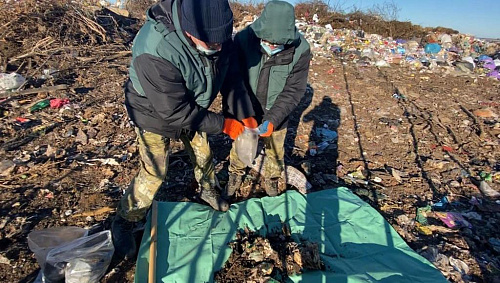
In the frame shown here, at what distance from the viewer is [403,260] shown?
2.33 m

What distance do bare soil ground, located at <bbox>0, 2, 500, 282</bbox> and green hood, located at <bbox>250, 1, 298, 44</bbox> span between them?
1.62m

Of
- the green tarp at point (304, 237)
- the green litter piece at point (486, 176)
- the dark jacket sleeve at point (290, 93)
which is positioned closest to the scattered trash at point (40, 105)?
the green tarp at point (304, 237)

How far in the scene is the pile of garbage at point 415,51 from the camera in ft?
27.7

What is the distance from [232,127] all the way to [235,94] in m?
0.38

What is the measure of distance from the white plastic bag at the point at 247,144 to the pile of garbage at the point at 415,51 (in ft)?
22.0

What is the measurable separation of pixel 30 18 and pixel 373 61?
834 cm

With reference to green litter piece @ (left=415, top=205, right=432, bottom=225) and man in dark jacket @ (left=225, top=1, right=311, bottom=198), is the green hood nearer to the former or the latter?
man in dark jacket @ (left=225, top=1, right=311, bottom=198)

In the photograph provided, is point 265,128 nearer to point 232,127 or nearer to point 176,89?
point 232,127

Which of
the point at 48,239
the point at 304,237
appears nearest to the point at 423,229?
the point at 304,237

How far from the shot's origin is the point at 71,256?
1.99 m

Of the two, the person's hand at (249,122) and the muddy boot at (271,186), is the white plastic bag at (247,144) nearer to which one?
the person's hand at (249,122)

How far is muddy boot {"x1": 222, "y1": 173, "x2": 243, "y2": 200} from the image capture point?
10.2ft

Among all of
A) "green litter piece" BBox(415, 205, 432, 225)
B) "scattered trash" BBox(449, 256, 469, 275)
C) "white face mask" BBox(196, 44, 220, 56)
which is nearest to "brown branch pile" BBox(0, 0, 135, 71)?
"white face mask" BBox(196, 44, 220, 56)

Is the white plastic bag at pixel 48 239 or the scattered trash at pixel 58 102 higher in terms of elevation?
the scattered trash at pixel 58 102
